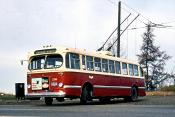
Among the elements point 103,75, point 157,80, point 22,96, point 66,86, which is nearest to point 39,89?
point 66,86

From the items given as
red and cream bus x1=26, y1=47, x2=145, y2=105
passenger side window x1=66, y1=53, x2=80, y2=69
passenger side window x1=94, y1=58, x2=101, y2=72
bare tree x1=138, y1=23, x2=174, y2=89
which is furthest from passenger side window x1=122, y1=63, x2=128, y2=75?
bare tree x1=138, y1=23, x2=174, y2=89

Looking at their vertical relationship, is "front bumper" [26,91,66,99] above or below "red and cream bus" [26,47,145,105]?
below

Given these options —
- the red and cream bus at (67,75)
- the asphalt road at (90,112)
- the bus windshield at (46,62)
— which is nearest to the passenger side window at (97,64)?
the red and cream bus at (67,75)

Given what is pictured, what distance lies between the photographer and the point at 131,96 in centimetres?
3130

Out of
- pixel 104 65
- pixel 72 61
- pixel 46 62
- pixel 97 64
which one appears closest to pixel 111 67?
pixel 104 65

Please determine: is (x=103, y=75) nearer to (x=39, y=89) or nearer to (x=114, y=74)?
(x=114, y=74)

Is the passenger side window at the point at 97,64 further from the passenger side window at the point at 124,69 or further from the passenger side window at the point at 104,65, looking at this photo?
the passenger side window at the point at 124,69

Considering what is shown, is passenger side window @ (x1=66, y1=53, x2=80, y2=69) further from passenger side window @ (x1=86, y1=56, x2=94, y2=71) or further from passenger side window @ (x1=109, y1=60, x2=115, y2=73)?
passenger side window @ (x1=109, y1=60, x2=115, y2=73)

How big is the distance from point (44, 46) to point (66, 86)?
8.31 feet

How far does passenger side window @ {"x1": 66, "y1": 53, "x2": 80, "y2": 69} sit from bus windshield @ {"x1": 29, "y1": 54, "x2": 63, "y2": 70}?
317 millimetres

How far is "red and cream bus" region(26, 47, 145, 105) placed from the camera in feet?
79.6

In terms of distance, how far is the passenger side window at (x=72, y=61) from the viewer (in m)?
24.4

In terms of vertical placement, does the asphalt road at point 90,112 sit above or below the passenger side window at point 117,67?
below

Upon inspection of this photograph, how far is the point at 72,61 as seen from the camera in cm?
2470
